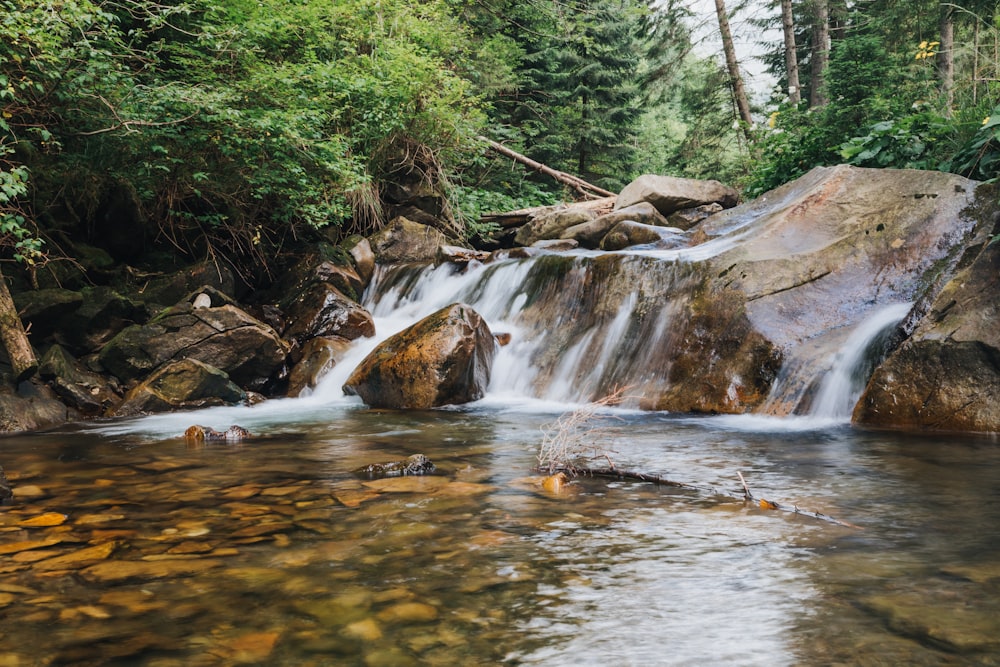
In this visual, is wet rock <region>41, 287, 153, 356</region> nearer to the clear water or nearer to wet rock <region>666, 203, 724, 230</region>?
the clear water

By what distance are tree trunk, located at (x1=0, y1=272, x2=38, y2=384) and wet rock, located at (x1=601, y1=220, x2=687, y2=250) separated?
862 cm

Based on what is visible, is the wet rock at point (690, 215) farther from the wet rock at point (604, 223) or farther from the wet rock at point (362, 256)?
the wet rock at point (362, 256)

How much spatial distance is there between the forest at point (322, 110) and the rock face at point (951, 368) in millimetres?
1751

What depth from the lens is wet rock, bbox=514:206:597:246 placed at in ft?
49.0

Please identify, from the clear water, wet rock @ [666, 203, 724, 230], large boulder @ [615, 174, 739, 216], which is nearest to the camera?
the clear water

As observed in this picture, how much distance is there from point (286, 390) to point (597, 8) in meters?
17.7

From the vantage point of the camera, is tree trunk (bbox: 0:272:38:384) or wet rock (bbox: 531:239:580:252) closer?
tree trunk (bbox: 0:272:38:384)

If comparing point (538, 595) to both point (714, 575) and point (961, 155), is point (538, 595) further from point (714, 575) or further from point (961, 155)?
point (961, 155)

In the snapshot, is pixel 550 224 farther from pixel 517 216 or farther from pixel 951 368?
pixel 951 368

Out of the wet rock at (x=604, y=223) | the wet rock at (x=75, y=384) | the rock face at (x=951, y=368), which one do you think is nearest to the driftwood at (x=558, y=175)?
the wet rock at (x=604, y=223)

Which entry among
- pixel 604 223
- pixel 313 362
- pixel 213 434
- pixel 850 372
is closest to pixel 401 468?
pixel 213 434

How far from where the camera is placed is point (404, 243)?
13297mm

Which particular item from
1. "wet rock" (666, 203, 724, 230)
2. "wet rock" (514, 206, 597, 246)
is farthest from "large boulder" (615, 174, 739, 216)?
"wet rock" (514, 206, 597, 246)

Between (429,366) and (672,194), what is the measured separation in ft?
29.1
